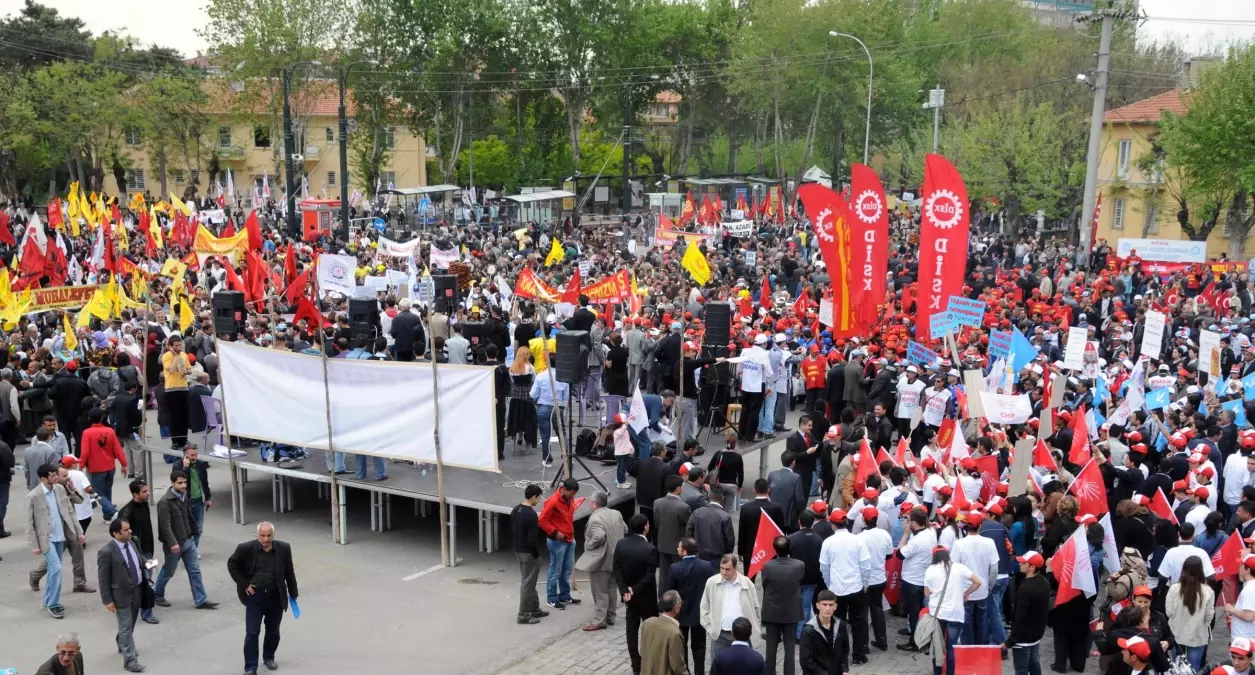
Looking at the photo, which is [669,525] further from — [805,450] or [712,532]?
[805,450]

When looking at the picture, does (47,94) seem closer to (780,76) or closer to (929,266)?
(780,76)

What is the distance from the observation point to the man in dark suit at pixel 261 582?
9.88 metres

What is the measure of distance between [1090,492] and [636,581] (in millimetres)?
4468

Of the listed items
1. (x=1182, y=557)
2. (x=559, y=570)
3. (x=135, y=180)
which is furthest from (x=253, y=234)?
Answer: (x=135, y=180)

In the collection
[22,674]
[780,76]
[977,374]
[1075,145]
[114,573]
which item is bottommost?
[22,674]

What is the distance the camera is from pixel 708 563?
33.1ft

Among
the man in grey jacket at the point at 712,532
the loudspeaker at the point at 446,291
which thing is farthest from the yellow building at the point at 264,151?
the man in grey jacket at the point at 712,532

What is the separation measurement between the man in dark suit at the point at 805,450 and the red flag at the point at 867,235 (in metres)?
5.82

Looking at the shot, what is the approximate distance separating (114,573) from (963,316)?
11818mm

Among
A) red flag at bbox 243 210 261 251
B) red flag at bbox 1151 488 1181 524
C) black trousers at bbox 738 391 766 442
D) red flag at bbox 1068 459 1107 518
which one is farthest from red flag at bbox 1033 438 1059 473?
red flag at bbox 243 210 261 251

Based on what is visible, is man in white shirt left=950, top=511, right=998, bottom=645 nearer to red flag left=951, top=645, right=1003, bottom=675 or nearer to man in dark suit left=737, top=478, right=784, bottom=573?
red flag left=951, top=645, right=1003, bottom=675

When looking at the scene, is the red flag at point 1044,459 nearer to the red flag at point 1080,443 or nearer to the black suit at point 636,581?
the red flag at point 1080,443

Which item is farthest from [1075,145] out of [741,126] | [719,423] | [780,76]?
[719,423]

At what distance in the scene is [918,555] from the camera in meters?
10.5
